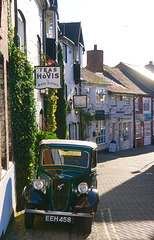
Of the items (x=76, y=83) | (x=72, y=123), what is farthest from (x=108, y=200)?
(x=76, y=83)

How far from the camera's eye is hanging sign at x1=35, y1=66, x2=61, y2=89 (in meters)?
12.3

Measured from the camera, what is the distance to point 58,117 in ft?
71.0

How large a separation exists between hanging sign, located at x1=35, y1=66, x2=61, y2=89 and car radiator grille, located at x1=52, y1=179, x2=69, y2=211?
4956mm

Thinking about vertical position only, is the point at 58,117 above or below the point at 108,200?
above

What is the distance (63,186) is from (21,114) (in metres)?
2.87

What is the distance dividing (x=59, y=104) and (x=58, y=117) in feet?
2.82

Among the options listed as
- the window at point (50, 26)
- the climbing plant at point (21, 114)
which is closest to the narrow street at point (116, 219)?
the climbing plant at point (21, 114)

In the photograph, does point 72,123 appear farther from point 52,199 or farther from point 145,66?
point 145,66

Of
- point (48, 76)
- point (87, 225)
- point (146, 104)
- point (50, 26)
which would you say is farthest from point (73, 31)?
point (87, 225)

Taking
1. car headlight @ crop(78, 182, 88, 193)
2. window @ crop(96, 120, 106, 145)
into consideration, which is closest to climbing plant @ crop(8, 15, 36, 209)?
car headlight @ crop(78, 182, 88, 193)

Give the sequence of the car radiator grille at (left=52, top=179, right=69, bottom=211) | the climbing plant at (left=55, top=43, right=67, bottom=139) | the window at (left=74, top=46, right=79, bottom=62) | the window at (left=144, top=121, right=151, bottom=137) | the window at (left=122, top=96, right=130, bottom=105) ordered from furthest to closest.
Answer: the window at (left=144, top=121, right=151, bottom=137), the window at (left=122, top=96, right=130, bottom=105), the window at (left=74, top=46, right=79, bottom=62), the climbing plant at (left=55, top=43, right=67, bottom=139), the car radiator grille at (left=52, top=179, right=69, bottom=211)

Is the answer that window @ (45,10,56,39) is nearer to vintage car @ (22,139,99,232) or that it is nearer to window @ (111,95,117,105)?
vintage car @ (22,139,99,232)

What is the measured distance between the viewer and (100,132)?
102ft

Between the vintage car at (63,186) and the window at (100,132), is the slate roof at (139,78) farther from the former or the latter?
the vintage car at (63,186)
